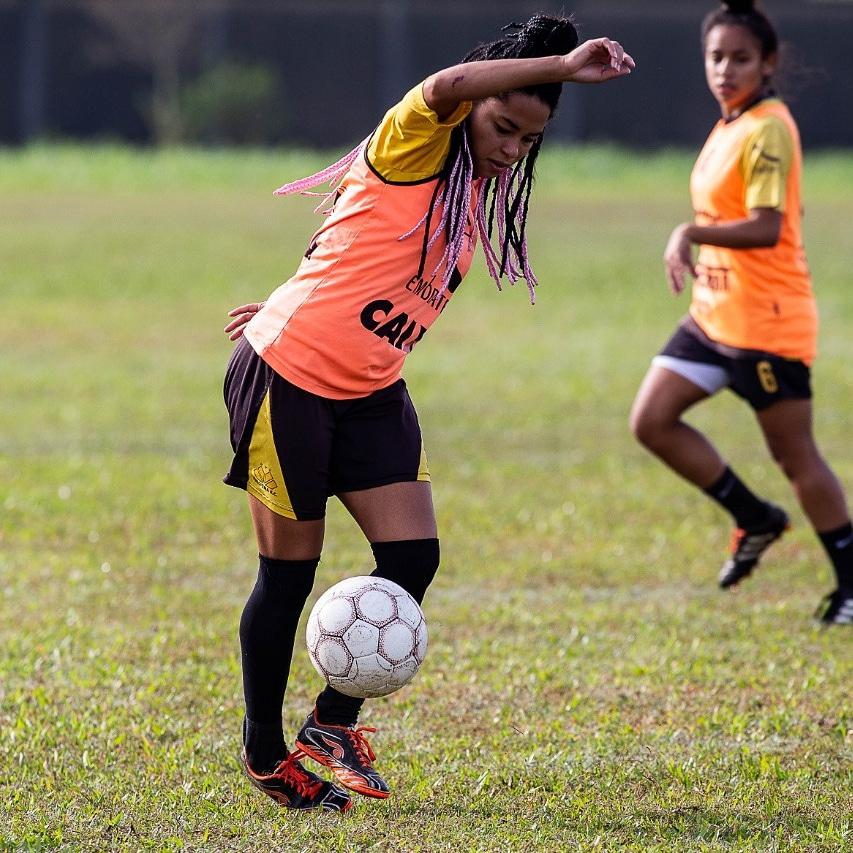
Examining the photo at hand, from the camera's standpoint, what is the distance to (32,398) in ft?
38.3

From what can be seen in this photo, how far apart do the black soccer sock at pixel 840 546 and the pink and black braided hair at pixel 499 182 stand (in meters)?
2.55

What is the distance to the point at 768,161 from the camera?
19.4 ft

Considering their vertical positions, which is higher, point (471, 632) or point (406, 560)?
point (406, 560)

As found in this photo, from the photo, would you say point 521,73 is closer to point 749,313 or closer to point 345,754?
point 345,754

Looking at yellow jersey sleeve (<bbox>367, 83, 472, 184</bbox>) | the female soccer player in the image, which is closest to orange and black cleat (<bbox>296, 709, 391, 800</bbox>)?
yellow jersey sleeve (<bbox>367, 83, 472, 184</bbox>)

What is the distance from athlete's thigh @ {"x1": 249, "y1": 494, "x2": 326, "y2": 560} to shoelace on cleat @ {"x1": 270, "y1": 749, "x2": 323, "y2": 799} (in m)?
A: 0.56

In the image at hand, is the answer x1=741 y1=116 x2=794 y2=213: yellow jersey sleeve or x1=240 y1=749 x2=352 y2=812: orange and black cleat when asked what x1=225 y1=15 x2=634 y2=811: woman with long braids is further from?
x1=741 y1=116 x2=794 y2=213: yellow jersey sleeve

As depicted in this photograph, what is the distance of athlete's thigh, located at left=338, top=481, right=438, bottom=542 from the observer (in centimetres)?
407

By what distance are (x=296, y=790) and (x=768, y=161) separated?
3.21 meters

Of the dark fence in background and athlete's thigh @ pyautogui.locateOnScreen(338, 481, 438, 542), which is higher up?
athlete's thigh @ pyautogui.locateOnScreen(338, 481, 438, 542)

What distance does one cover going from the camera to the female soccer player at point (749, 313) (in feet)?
19.5

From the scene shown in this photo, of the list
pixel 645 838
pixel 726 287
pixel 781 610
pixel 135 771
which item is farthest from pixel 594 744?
pixel 726 287

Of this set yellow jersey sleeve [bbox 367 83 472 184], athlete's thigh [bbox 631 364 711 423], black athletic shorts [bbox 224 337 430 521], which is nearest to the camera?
yellow jersey sleeve [bbox 367 83 472 184]

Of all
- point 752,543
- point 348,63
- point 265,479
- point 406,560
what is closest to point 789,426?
point 752,543
